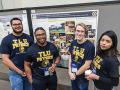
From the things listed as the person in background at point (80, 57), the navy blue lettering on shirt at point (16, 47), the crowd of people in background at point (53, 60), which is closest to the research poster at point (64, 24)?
the crowd of people in background at point (53, 60)

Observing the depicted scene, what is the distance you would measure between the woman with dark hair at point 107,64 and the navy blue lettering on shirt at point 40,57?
69 centimetres

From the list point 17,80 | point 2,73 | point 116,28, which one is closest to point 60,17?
point 116,28

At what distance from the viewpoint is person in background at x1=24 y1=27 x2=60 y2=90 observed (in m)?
2.98

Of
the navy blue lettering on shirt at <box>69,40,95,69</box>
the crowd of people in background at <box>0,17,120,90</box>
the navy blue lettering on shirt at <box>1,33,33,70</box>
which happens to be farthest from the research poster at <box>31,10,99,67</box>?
the navy blue lettering on shirt at <box>1,33,33,70</box>

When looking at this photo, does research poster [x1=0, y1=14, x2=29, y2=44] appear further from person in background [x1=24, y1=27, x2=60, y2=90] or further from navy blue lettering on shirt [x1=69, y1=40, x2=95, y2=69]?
navy blue lettering on shirt [x1=69, y1=40, x2=95, y2=69]

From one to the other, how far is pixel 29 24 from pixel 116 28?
4.42 feet

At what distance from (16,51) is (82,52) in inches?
36.5

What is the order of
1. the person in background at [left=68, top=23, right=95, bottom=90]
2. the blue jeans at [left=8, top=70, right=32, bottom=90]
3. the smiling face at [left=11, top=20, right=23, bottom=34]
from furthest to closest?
the blue jeans at [left=8, top=70, right=32, bottom=90] < the smiling face at [left=11, top=20, right=23, bottom=34] < the person in background at [left=68, top=23, right=95, bottom=90]

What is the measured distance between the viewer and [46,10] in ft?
11.2

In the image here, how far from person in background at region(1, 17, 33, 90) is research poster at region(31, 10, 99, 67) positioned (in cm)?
37

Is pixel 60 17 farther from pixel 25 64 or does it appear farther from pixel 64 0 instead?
pixel 25 64

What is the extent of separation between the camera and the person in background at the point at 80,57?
9.25 ft

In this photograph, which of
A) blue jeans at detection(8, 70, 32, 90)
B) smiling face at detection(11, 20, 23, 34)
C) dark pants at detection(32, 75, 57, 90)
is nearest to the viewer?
dark pants at detection(32, 75, 57, 90)

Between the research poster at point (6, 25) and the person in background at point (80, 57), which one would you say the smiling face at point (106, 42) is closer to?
the person in background at point (80, 57)
